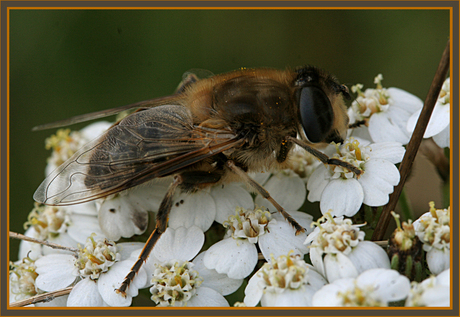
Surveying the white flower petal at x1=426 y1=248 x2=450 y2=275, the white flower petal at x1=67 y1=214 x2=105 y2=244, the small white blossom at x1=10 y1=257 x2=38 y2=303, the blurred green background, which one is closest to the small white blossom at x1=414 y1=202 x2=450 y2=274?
the white flower petal at x1=426 y1=248 x2=450 y2=275

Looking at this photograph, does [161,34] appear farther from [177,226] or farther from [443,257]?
[443,257]

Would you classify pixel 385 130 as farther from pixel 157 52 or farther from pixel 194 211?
pixel 157 52

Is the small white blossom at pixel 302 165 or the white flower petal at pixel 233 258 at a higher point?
the small white blossom at pixel 302 165

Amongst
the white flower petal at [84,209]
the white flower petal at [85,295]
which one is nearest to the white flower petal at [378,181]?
the white flower petal at [85,295]

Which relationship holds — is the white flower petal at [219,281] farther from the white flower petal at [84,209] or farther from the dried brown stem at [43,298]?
the white flower petal at [84,209]

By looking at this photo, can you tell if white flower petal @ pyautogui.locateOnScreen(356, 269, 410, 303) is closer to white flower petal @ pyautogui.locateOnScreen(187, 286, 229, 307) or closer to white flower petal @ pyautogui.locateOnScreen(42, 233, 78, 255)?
white flower petal @ pyautogui.locateOnScreen(187, 286, 229, 307)

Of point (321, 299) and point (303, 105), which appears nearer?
point (321, 299)

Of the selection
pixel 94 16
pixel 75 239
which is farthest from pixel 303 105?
pixel 94 16
